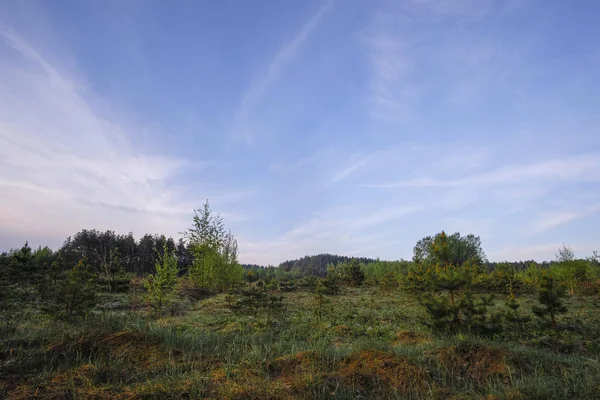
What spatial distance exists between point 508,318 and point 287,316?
792cm

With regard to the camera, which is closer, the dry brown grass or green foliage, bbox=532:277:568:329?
the dry brown grass

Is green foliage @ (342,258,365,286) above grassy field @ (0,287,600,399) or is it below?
above

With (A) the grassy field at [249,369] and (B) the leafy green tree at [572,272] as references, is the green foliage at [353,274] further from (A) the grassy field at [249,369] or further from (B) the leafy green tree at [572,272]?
(A) the grassy field at [249,369]

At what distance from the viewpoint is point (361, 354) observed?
553cm

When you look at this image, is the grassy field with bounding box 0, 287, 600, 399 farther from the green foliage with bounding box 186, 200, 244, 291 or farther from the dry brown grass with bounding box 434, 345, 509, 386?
the green foliage with bounding box 186, 200, 244, 291

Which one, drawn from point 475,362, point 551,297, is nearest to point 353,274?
point 551,297

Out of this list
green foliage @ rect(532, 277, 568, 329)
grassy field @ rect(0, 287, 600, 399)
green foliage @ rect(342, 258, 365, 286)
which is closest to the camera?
grassy field @ rect(0, 287, 600, 399)

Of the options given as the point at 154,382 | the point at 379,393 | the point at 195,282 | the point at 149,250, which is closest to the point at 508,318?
the point at 379,393

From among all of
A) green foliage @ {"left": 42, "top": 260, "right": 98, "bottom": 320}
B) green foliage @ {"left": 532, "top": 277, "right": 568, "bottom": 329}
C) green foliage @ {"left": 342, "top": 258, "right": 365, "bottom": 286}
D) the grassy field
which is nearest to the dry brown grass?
the grassy field

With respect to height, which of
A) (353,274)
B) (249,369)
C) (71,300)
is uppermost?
(353,274)

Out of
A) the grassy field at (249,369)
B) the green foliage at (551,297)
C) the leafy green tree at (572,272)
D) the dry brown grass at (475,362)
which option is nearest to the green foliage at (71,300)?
the grassy field at (249,369)

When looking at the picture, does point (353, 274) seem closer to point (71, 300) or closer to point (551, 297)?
point (551, 297)

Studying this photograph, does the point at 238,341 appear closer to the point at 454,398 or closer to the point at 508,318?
the point at 454,398

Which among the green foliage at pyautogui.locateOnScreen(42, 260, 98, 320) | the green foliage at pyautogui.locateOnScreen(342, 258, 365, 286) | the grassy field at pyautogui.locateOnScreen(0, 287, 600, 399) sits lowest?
the grassy field at pyautogui.locateOnScreen(0, 287, 600, 399)
